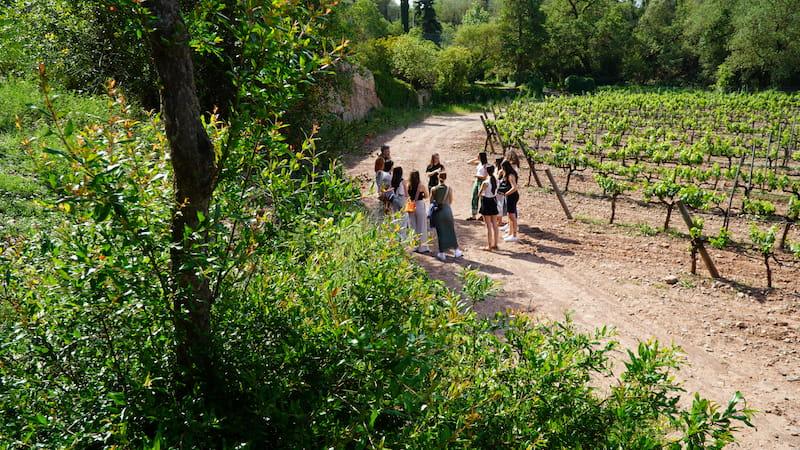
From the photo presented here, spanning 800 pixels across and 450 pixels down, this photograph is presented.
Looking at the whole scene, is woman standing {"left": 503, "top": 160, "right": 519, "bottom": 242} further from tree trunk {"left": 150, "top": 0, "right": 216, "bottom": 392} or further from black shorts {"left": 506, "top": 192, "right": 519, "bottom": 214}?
tree trunk {"left": 150, "top": 0, "right": 216, "bottom": 392}

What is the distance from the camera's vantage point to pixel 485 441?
102 inches

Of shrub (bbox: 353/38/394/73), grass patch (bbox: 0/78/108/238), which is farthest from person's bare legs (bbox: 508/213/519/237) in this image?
shrub (bbox: 353/38/394/73)

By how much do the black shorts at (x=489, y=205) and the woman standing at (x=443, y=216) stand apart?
0.83 metres

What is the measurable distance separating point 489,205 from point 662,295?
9.79 ft

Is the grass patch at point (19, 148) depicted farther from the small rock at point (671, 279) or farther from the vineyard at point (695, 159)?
the vineyard at point (695, 159)

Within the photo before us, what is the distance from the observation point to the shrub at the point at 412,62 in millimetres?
34719

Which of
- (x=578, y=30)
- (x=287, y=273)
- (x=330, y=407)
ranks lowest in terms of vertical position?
(x=330, y=407)

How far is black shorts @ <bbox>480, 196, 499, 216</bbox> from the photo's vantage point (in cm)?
930

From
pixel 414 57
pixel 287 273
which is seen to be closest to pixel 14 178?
pixel 287 273

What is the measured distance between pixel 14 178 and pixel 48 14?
229cm

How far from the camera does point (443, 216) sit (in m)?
8.70

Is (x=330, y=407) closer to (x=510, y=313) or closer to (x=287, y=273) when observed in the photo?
(x=287, y=273)

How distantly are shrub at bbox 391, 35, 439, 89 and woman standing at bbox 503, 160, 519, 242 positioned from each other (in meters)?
26.4

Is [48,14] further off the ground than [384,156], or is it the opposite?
[48,14]
